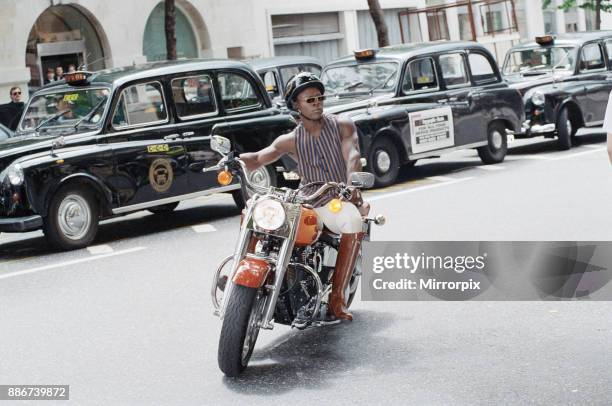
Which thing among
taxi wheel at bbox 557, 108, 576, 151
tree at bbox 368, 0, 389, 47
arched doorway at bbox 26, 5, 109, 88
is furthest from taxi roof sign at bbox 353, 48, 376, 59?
arched doorway at bbox 26, 5, 109, 88

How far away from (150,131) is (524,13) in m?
34.9

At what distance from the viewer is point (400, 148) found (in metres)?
15.7

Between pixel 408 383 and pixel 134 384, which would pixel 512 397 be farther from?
pixel 134 384

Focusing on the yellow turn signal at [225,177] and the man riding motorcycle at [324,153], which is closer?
the yellow turn signal at [225,177]

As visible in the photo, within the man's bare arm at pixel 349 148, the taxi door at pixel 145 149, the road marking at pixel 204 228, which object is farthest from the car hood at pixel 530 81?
the man's bare arm at pixel 349 148

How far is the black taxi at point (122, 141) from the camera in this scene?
1152cm

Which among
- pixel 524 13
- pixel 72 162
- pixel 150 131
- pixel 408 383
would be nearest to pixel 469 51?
pixel 150 131

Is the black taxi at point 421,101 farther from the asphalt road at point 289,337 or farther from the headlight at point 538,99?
the asphalt road at point 289,337

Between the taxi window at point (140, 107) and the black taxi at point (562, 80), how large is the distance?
23.0 feet

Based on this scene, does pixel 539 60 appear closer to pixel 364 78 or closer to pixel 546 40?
pixel 546 40

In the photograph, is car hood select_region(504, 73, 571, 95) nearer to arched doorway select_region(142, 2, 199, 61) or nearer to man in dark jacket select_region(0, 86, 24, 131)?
man in dark jacket select_region(0, 86, 24, 131)

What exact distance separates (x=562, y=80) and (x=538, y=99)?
0.78m

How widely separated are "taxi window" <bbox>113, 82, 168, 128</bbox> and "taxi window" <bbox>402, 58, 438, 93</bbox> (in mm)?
4222

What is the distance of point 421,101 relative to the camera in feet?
52.5
